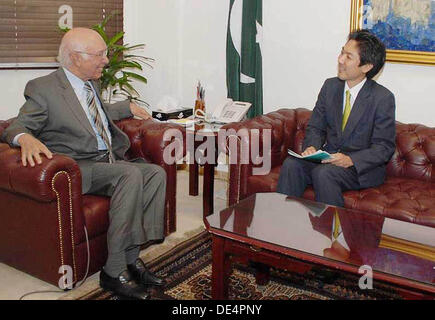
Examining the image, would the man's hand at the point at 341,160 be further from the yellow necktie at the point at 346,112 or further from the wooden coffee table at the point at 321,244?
the wooden coffee table at the point at 321,244

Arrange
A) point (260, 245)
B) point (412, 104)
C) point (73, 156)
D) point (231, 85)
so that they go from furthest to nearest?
point (231, 85)
point (412, 104)
point (73, 156)
point (260, 245)

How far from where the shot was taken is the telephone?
13.6ft

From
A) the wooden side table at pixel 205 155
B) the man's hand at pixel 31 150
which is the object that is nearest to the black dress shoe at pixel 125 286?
the man's hand at pixel 31 150

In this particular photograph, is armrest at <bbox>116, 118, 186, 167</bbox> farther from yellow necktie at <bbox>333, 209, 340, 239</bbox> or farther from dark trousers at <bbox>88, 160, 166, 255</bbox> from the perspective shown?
yellow necktie at <bbox>333, 209, 340, 239</bbox>

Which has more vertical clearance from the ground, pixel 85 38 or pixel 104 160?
pixel 85 38

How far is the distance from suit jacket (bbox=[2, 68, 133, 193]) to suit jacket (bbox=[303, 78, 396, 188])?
1.52 meters

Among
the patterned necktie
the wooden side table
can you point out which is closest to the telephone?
the wooden side table

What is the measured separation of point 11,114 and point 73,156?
4.48 feet

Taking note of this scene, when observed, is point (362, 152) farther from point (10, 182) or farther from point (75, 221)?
point (10, 182)

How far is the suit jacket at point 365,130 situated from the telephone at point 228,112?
743mm

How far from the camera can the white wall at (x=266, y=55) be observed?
3916mm

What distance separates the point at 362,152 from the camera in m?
3.38

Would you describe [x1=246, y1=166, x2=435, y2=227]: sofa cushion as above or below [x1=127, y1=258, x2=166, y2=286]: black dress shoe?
above

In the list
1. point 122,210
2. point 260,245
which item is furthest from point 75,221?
point 260,245
